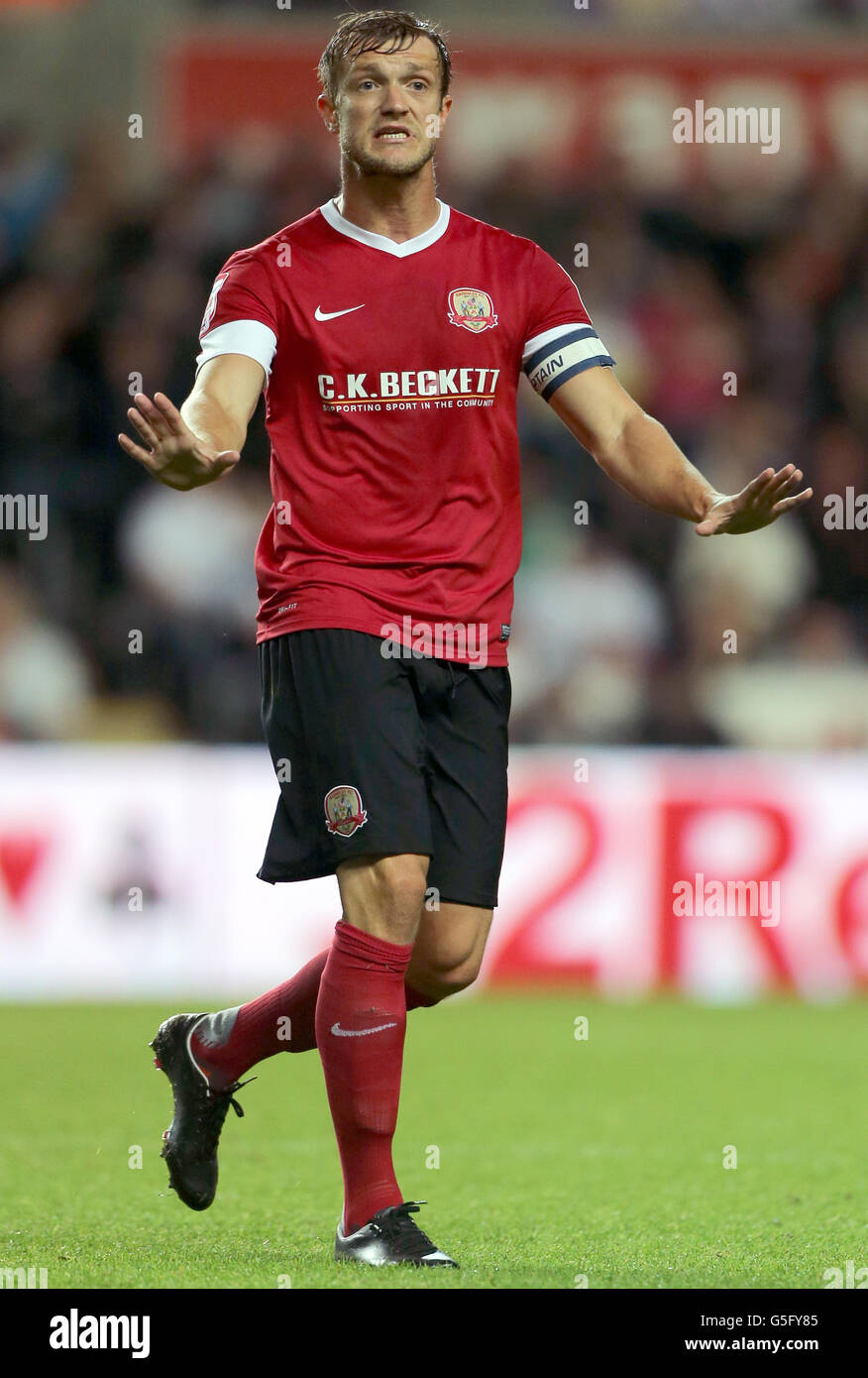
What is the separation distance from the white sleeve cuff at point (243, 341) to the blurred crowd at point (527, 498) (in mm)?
6101

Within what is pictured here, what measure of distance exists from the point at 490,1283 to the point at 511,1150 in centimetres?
208

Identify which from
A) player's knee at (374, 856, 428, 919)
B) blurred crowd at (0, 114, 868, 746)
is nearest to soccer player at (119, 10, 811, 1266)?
player's knee at (374, 856, 428, 919)

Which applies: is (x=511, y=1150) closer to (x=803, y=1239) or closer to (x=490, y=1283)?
(x=803, y=1239)

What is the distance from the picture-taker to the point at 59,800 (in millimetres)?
9711

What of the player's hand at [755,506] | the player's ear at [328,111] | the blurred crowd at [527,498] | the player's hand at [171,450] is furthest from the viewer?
the blurred crowd at [527,498]

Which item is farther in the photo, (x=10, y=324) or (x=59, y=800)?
(x=10, y=324)

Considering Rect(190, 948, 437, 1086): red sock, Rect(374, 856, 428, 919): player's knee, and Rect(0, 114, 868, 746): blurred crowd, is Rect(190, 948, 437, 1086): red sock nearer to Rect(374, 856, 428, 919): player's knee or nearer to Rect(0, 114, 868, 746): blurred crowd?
Rect(374, 856, 428, 919): player's knee

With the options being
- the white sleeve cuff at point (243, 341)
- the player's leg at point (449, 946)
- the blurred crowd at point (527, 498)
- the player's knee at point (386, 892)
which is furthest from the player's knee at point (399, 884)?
the blurred crowd at point (527, 498)

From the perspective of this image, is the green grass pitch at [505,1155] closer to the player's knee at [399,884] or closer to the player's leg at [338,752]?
the player's knee at [399,884]

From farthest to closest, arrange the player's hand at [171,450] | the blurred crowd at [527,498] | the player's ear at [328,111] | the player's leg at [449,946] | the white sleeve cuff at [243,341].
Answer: the blurred crowd at [527,498] → the player's ear at [328,111] → the player's leg at [449,946] → the white sleeve cuff at [243,341] → the player's hand at [171,450]

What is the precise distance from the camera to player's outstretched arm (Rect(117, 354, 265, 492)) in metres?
3.78

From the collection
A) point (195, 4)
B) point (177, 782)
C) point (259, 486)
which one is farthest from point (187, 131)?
point (177, 782)

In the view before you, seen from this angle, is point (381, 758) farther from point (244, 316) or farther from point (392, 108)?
point (392, 108)

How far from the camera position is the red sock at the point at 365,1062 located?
4.13m
